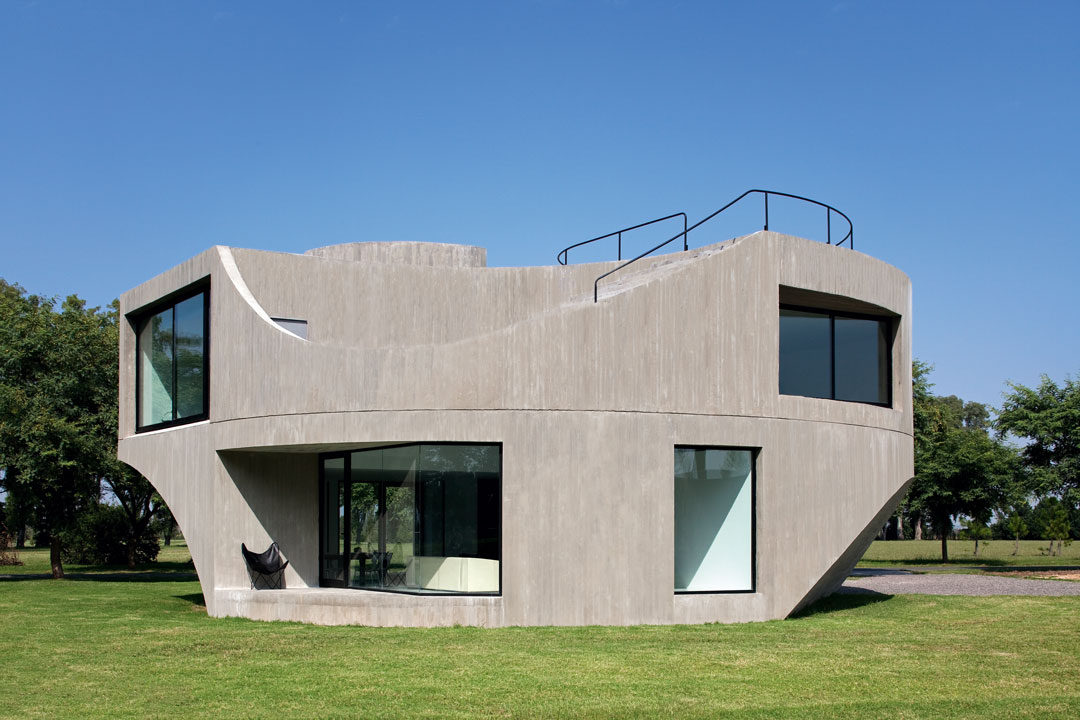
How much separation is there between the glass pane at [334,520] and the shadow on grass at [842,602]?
24.3 feet

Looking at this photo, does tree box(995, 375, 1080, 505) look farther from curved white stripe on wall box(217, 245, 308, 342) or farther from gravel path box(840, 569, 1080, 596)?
curved white stripe on wall box(217, 245, 308, 342)

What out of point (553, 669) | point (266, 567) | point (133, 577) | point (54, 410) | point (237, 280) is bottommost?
point (133, 577)

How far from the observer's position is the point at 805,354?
17.3 meters

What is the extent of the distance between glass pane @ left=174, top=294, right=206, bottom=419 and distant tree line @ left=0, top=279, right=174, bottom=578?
8793 mm

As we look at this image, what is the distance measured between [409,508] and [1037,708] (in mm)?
9120

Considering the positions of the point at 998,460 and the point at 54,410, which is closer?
the point at 54,410

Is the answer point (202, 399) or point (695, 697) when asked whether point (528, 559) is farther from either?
point (202, 399)

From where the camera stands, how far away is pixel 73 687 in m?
10.7

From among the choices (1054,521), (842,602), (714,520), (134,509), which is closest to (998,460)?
(1054,521)

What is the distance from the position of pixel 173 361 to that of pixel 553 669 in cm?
1183

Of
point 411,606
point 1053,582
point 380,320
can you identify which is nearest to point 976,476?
point 1053,582

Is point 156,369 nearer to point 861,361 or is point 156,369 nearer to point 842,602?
point 861,361

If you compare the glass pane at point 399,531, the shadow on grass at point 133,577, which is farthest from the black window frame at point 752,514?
the shadow on grass at point 133,577

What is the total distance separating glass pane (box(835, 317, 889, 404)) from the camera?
1795cm
